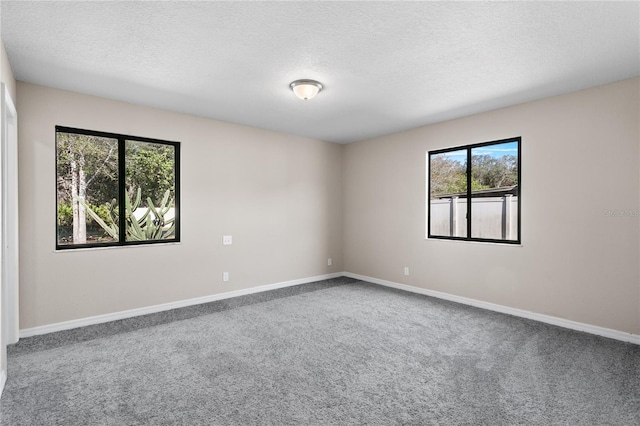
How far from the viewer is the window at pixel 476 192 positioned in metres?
4.14

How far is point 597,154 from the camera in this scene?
3.40 m

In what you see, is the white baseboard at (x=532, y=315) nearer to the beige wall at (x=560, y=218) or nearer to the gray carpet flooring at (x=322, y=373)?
the beige wall at (x=560, y=218)

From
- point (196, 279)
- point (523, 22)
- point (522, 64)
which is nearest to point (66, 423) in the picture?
point (196, 279)

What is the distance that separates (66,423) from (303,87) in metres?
3.10

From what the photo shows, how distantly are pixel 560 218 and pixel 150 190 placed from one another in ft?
15.9

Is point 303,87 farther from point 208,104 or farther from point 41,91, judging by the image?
point 41,91

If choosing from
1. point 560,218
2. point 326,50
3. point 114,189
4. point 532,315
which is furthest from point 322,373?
point 114,189

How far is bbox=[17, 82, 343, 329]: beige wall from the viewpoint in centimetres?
337

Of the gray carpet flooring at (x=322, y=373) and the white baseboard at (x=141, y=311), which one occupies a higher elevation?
the white baseboard at (x=141, y=311)

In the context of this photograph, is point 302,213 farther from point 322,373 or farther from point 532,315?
point 532,315

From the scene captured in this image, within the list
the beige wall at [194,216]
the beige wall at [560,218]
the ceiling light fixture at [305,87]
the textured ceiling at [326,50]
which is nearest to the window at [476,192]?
the beige wall at [560,218]

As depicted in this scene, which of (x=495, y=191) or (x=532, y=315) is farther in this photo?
(x=495, y=191)

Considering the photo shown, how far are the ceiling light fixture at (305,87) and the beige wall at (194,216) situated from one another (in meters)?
1.85

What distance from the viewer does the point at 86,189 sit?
379 centimetres
